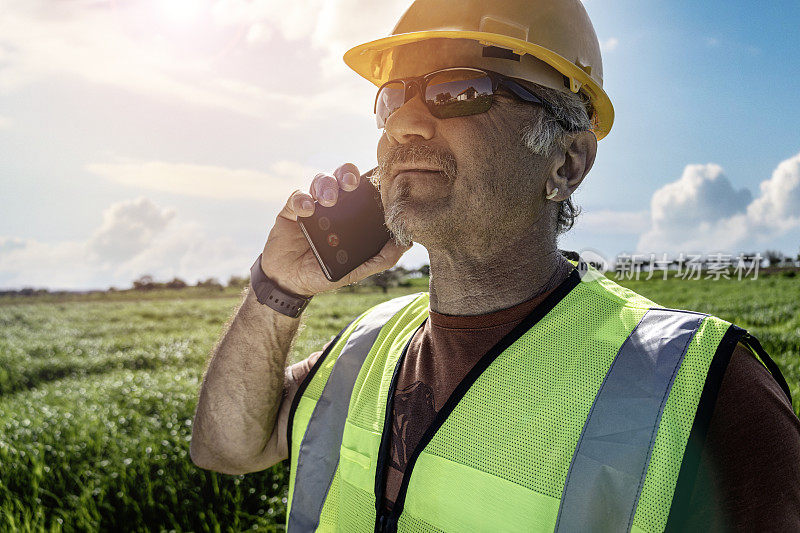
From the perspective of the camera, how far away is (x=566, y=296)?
2.05 metres

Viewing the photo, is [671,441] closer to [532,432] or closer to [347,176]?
[532,432]

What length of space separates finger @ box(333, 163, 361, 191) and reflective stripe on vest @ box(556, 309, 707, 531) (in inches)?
57.9

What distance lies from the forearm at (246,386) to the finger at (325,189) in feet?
2.03

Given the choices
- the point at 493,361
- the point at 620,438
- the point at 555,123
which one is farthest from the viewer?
the point at 555,123

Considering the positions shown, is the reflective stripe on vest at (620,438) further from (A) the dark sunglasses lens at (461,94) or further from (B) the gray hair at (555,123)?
(A) the dark sunglasses lens at (461,94)

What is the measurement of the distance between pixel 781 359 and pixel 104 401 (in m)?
9.70

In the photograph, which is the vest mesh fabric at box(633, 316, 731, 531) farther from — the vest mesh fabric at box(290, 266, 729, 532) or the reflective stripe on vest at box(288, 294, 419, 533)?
the reflective stripe on vest at box(288, 294, 419, 533)

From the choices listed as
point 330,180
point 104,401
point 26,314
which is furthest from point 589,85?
point 26,314

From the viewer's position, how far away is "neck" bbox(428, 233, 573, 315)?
2.21 m

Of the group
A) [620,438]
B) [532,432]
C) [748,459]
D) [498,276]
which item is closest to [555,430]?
[532,432]

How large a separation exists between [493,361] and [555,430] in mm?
345

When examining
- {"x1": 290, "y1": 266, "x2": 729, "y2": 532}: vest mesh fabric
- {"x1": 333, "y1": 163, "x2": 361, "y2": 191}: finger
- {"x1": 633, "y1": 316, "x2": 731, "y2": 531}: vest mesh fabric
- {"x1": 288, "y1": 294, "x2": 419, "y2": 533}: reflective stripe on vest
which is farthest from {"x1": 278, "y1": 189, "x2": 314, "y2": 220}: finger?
{"x1": 633, "y1": 316, "x2": 731, "y2": 531}: vest mesh fabric

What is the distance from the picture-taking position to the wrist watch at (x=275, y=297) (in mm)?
2695

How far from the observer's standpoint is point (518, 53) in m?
2.26
